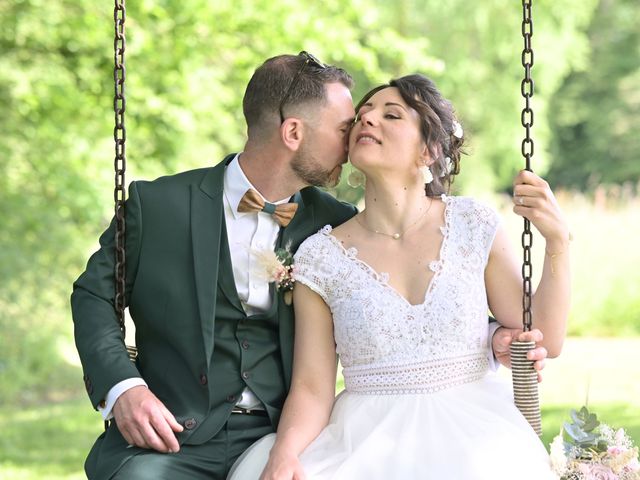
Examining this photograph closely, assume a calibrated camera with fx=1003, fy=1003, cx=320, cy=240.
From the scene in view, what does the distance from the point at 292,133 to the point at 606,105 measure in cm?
2213

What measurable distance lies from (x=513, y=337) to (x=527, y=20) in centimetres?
109

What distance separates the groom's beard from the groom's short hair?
0.17 m

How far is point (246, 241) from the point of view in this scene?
11.9ft

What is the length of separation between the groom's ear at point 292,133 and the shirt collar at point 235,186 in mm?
197

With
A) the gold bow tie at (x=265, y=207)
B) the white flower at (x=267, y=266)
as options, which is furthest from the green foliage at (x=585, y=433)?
the gold bow tie at (x=265, y=207)

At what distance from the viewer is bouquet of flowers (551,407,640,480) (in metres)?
3.13

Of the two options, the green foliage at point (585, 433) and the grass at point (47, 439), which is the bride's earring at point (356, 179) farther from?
the grass at point (47, 439)

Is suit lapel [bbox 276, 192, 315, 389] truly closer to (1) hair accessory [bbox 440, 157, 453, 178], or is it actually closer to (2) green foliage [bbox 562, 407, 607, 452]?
(1) hair accessory [bbox 440, 157, 453, 178]

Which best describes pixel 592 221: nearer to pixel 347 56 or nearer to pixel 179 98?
pixel 347 56

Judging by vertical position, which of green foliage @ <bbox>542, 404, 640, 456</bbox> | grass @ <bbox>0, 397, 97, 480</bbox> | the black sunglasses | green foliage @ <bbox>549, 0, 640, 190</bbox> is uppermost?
the black sunglasses

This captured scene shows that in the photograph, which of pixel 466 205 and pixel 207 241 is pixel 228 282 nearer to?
pixel 207 241

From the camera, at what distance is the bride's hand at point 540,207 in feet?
10.7

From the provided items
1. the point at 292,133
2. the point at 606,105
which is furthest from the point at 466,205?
the point at 606,105

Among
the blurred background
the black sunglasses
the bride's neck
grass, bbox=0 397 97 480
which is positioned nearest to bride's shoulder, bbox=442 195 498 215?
the bride's neck
